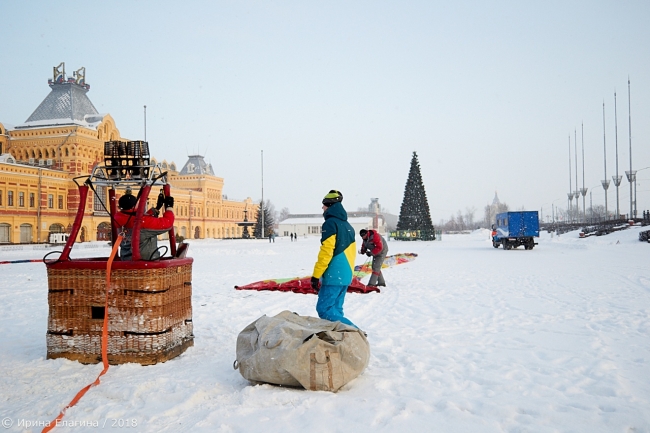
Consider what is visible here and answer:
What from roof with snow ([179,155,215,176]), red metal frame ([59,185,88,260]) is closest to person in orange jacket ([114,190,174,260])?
red metal frame ([59,185,88,260])

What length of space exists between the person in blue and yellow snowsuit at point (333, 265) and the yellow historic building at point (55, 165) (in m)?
36.2

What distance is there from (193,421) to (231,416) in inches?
11.4

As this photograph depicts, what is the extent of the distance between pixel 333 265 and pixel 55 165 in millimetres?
54446

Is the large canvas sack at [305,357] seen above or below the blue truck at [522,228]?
below

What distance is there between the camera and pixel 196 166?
262ft

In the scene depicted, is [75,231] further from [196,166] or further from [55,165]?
[196,166]

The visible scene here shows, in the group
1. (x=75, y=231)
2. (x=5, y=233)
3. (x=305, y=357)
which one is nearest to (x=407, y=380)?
(x=305, y=357)

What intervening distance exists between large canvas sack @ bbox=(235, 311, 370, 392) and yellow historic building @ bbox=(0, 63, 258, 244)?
37.2m

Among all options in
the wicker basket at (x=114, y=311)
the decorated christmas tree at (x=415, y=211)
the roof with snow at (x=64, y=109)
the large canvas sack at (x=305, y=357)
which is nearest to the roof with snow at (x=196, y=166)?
the roof with snow at (x=64, y=109)

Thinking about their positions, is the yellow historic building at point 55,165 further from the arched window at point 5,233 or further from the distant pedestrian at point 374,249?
the distant pedestrian at point 374,249

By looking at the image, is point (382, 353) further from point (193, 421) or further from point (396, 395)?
point (193, 421)

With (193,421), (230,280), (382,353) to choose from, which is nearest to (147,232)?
(193,421)

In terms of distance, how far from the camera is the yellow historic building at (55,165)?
142ft

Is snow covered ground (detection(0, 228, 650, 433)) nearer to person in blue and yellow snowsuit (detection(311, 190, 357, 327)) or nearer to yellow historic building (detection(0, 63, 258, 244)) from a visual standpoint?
person in blue and yellow snowsuit (detection(311, 190, 357, 327))
